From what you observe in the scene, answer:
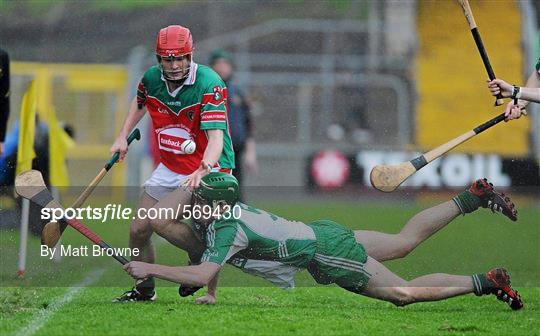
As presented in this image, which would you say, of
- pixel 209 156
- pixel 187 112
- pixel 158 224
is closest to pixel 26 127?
pixel 187 112

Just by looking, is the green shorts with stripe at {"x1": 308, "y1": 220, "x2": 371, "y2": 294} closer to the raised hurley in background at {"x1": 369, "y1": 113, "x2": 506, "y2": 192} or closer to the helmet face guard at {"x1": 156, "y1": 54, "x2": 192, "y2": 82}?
the raised hurley in background at {"x1": 369, "y1": 113, "x2": 506, "y2": 192}

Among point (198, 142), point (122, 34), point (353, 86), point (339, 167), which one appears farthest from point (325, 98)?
point (198, 142)

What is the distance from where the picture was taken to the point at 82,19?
13297mm

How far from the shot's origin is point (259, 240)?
6.00m

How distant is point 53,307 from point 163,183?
926 millimetres

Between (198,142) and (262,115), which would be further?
(262,115)

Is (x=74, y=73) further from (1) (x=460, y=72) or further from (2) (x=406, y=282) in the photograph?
(2) (x=406, y=282)

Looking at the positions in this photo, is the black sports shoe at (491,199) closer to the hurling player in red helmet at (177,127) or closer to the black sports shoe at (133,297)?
the hurling player in red helmet at (177,127)

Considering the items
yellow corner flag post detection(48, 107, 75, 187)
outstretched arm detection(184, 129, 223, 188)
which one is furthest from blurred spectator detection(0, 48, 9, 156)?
outstretched arm detection(184, 129, 223, 188)

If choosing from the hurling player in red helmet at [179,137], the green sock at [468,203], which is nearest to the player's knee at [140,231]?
the hurling player in red helmet at [179,137]

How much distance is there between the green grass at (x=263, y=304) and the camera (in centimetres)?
545

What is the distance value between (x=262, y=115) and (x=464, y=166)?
9.90 ft

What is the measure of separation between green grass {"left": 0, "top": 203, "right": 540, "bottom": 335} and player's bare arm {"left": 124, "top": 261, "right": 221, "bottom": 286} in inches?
7.1

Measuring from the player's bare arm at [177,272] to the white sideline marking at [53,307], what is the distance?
1.64ft
